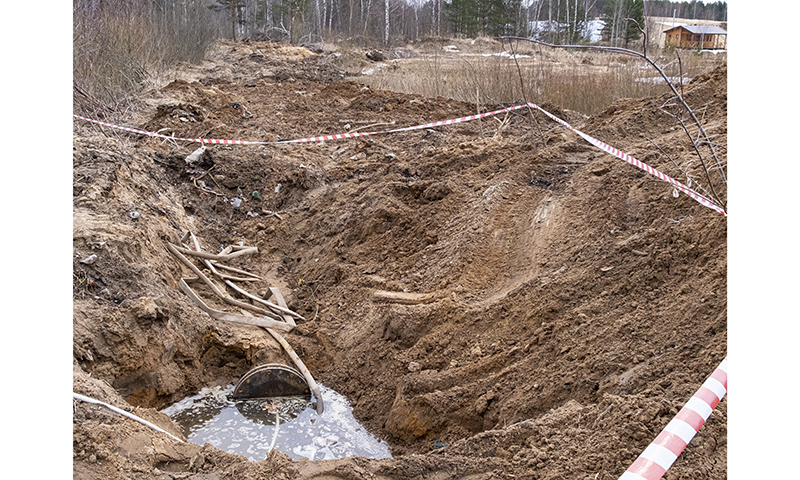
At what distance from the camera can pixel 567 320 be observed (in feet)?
14.1

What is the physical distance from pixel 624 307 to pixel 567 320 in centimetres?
43

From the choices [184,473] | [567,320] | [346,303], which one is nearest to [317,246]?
[346,303]

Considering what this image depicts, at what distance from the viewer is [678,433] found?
231 cm

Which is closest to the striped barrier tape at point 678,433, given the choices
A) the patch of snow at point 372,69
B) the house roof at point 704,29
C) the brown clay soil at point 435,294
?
the brown clay soil at point 435,294

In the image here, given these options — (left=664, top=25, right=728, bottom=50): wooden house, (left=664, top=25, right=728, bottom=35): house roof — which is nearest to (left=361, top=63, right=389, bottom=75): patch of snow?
(left=664, top=25, right=728, bottom=50): wooden house

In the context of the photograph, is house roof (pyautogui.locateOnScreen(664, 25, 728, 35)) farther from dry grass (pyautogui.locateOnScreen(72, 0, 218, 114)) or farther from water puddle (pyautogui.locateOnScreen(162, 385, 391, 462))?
dry grass (pyautogui.locateOnScreen(72, 0, 218, 114))

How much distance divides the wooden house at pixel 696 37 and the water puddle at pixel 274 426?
10894mm

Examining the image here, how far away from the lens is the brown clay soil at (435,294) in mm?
3018

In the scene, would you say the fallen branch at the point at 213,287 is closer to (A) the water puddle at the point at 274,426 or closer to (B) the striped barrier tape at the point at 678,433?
(A) the water puddle at the point at 274,426

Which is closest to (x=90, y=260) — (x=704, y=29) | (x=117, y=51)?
(x=117, y=51)

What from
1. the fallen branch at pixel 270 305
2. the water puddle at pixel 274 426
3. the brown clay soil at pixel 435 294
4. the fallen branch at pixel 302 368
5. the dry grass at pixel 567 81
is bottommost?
the water puddle at pixel 274 426

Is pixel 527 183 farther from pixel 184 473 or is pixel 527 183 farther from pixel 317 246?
pixel 184 473

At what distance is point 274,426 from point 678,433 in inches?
127

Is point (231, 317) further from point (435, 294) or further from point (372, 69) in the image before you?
point (372, 69)
